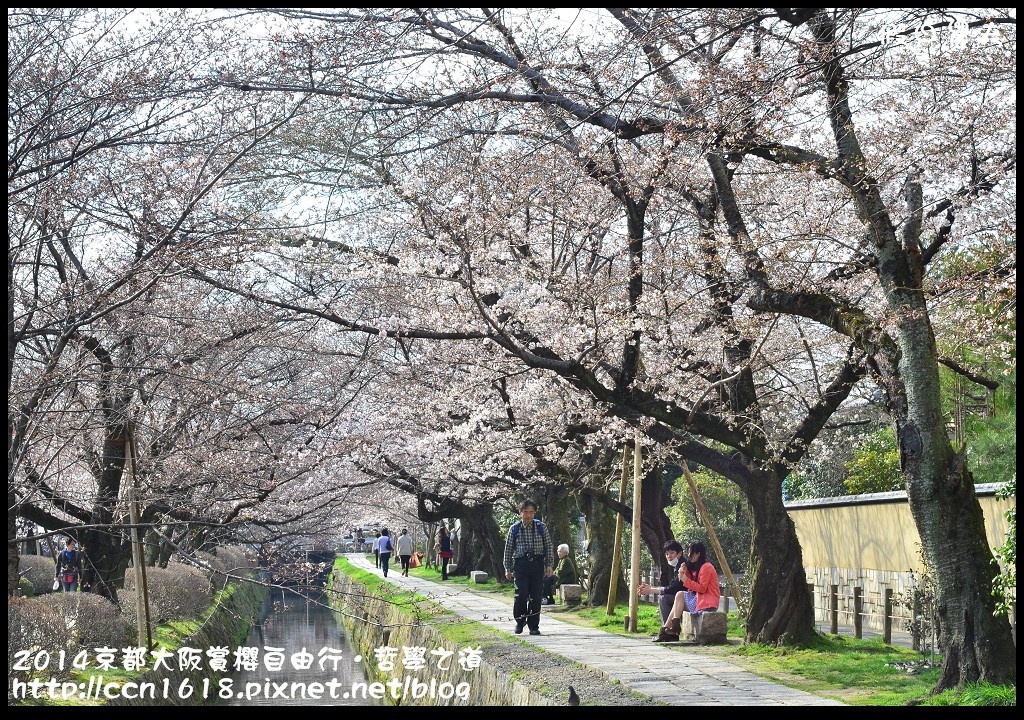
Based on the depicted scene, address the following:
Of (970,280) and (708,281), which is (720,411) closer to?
(708,281)

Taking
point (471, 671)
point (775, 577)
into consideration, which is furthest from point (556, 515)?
point (775, 577)

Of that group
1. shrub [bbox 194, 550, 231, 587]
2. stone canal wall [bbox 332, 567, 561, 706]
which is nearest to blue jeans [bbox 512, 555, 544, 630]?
stone canal wall [bbox 332, 567, 561, 706]

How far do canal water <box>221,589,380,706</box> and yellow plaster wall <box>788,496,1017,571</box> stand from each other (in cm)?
818

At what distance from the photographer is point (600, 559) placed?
776 inches

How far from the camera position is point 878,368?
350 inches

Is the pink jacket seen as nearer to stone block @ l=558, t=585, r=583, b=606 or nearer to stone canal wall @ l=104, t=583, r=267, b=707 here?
stone canal wall @ l=104, t=583, r=267, b=707

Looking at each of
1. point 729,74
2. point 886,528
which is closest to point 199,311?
point 729,74

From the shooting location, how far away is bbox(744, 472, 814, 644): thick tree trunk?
11.9m

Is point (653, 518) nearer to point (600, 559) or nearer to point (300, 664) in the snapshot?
point (600, 559)

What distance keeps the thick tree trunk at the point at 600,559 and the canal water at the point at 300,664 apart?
4.62 metres

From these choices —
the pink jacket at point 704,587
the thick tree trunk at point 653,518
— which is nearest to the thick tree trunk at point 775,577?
the pink jacket at point 704,587

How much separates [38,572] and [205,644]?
10.2 m

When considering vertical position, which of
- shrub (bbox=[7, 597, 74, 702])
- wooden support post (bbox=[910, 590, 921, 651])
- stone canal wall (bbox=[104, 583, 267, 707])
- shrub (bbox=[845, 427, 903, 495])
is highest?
shrub (bbox=[845, 427, 903, 495])

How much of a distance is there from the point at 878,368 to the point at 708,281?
2876mm
